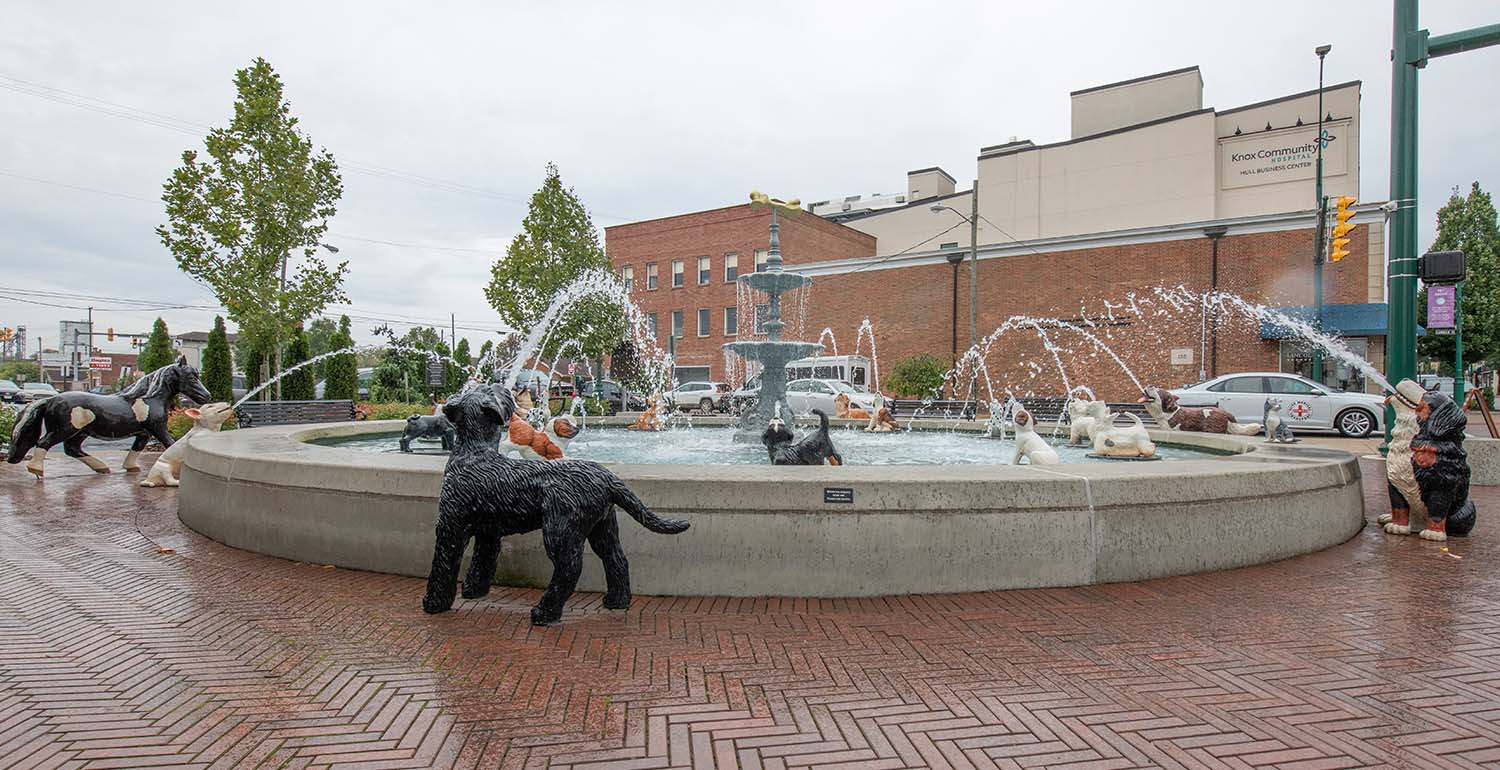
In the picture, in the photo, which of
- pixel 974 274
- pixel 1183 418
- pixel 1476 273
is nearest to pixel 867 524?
pixel 1183 418

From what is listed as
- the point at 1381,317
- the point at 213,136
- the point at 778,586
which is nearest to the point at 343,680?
the point at 778,586

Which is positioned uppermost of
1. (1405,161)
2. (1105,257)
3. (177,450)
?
(1105,257)

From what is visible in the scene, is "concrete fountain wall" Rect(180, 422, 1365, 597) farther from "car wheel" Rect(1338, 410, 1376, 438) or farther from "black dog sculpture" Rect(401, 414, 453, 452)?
"car wheel" Rect(1338, 410, 1376, 438)

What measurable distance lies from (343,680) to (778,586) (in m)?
2.46

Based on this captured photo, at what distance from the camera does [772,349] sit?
12.1m

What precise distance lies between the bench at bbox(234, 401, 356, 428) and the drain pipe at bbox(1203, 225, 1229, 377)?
91.2 ft

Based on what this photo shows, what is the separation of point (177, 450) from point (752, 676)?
9796mm

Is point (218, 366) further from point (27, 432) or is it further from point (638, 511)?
point (638, 511)

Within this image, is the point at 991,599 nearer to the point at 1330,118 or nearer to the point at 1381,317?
the point at 1381,317

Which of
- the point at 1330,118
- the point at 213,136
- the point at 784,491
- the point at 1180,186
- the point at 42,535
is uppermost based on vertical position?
the point at 1330,118

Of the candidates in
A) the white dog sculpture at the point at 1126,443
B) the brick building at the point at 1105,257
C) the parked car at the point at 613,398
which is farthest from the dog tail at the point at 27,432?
the brick building at the point at 1105,257

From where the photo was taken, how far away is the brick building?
1066 inches

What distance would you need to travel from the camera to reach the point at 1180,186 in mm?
35531

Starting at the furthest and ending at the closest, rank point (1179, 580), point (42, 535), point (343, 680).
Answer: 1. point (42, 535)
2. point (1179, 580)
3. point (343, 680)
